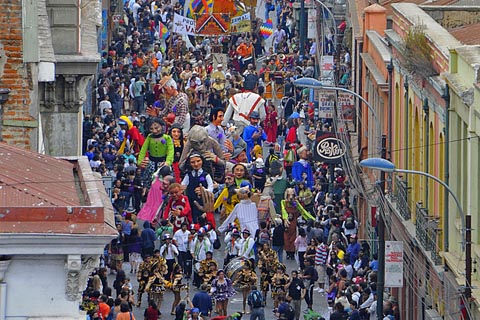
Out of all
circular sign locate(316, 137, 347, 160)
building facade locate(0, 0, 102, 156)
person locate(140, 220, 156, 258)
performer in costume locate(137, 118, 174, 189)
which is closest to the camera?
building facade locate(0, 0, 102, 156)

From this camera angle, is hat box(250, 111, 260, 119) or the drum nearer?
the drum

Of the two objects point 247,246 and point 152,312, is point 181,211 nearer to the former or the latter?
point 247,246

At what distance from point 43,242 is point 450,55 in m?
15.0

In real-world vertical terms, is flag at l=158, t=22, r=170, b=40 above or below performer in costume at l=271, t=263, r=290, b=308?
above

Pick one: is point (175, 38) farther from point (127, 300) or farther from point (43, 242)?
point (43, 242)

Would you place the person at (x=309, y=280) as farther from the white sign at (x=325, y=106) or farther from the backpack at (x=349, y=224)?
the white sign at (x=325, y=106)

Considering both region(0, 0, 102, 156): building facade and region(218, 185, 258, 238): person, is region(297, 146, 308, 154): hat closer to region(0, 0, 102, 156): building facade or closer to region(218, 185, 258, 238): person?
region(218, 185, 258, 238): person

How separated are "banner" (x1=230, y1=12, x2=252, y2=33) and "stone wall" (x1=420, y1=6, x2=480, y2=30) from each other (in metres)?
27.7

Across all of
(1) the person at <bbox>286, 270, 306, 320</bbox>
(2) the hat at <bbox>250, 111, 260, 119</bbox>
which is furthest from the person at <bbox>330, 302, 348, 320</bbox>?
(2) the hat at <bbox>250, 111, 260, 119</bbox>

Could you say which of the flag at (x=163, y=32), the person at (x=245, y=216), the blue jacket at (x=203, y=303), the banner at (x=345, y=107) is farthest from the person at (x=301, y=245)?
the flag at (x=163, y=32)

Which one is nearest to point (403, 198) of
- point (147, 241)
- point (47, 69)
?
point (147, 241)

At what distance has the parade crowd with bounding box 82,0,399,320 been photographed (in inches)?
1377

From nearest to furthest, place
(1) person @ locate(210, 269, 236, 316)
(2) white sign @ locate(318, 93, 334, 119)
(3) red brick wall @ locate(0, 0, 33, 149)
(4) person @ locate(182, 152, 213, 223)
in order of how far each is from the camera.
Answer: (3) red brick wall @ locate(0, 0, 33, 149)
(1) person @ locate(210, 269, 236, 316)
(4) person @ locate(182, 152, 213, 223)
(2) white sign @ locate(318, 93, 334, 119)

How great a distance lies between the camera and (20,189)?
18812 millimetres
